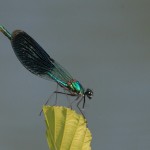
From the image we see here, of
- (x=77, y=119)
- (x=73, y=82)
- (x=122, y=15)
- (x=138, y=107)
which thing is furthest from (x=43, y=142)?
(x=122, y=15)

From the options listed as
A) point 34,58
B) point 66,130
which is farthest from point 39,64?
point 66,130

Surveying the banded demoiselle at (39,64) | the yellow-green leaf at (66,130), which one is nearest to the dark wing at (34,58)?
the banded demoiselle at (39,64)

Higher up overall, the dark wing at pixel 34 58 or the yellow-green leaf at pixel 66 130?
the dark wing at pixel 34 58

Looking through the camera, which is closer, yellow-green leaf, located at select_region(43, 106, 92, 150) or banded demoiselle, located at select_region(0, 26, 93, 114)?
yellow-green leaf, located at select_region(43, 106, 92, 150)

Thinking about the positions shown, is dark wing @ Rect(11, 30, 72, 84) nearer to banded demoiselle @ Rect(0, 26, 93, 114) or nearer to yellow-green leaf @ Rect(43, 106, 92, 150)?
banded demoiselle @ Rect(0, 26, 93, 114)

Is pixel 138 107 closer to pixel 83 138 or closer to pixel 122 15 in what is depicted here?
pixel 122 15

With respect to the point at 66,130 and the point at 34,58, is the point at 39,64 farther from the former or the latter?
the point at 66,130

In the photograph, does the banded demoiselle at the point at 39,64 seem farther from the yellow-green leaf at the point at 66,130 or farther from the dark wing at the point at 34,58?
the yellow-green leaf at the point at 66,130

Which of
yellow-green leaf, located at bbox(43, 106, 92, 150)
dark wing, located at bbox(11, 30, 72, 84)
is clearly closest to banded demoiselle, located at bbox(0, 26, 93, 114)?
dark wing, located at bbox(11, 30, 72, 84)
